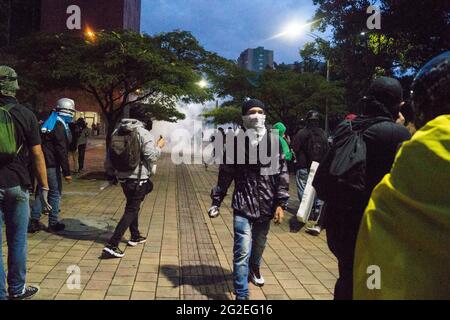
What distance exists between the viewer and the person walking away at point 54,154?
6273 mm

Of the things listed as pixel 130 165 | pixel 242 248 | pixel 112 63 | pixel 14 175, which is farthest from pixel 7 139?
pixel 112 63

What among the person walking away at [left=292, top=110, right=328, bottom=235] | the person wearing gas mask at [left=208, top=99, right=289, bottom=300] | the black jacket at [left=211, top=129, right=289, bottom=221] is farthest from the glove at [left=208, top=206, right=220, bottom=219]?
the person walking away at [left=292, top=110, right=328, bottom=235]

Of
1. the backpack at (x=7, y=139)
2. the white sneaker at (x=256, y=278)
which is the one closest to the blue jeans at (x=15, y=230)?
the backpack at (x=7, y=139)

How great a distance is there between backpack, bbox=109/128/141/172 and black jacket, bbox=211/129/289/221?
1604 mm

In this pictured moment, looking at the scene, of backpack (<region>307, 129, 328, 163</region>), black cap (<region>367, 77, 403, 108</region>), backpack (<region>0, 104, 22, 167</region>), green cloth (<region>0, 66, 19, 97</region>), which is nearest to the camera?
black cap (<region>367, 77, 403, 108</region>)

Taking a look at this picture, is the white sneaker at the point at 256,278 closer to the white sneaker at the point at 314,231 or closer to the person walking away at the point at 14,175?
the person walking away at the point at 14,175

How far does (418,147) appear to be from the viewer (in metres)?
1.13

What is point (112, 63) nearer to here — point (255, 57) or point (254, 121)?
point (254, 121)

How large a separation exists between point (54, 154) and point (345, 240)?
5.10m

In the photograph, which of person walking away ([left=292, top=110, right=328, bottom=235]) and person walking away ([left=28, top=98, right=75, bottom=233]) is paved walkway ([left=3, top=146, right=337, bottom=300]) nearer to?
person walking away ([left=28, top=98, right=75, bottom=233])

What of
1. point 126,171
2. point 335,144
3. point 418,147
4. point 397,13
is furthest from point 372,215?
point 397,13

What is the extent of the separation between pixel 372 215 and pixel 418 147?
0.24 meters

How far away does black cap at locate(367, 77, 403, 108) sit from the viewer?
2676 mm
